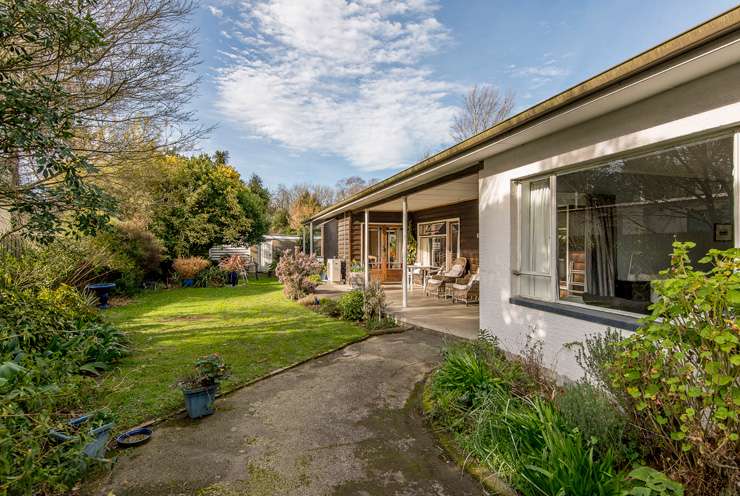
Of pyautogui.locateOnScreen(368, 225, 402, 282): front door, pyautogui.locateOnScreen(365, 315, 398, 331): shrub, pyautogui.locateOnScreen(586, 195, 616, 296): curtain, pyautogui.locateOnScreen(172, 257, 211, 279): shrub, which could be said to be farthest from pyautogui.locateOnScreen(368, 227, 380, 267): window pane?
pyautogui.locateOnScreen(586, 195, 616, 296): curtain

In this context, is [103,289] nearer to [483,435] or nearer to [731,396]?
[483,435]

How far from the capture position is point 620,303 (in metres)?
3.97

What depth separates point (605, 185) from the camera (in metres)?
4.29

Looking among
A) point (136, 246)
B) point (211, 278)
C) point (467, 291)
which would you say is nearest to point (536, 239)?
point (467, 291)

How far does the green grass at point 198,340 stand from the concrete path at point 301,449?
2.13 ft

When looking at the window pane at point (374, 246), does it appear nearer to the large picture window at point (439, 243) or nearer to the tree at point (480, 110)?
the large picture window at point (439, 243)

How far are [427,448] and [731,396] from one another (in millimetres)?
2008

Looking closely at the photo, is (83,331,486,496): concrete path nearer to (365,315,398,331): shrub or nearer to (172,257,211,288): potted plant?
(365,315,398,331): shrub

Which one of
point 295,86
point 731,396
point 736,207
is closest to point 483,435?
point 731,396

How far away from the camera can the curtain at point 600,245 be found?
4375 mm

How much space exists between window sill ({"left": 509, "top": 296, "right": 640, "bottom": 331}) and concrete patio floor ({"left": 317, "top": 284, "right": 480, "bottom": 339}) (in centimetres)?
158

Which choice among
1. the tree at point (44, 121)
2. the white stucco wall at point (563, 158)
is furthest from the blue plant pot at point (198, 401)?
the white stucco wall at point (563, 158)

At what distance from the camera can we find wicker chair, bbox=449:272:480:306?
9314mm

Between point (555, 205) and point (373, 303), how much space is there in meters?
4.31
